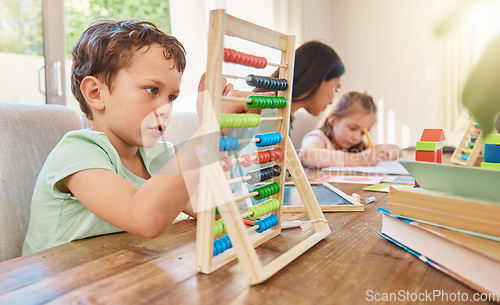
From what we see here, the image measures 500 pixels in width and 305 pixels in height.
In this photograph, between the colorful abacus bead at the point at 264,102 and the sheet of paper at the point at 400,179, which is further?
the sheet of paper at the point at 400,179

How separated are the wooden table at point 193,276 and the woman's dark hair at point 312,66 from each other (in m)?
1.23

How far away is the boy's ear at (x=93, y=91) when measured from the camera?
0.85 m

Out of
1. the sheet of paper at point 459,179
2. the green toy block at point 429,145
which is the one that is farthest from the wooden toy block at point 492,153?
the sheet of paper at point 459,179

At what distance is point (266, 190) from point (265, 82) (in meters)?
0.18

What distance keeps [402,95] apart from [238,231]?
14.1 feet

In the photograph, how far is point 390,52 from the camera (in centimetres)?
429

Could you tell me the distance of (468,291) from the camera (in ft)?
1.37

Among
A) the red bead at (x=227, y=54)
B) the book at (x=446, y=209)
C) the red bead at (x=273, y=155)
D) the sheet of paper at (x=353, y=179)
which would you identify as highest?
the red bead at (x=227, y=54)

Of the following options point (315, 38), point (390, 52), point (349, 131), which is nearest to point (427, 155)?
point (349, 131)

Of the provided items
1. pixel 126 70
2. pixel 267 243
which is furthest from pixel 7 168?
pixel 267 243

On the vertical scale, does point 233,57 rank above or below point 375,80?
below

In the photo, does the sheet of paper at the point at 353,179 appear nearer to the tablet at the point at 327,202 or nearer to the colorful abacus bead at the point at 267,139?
the tablet at the point at 327,202

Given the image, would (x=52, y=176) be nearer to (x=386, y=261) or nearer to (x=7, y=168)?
(x=7, y=168)

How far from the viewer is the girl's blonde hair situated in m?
2.31
